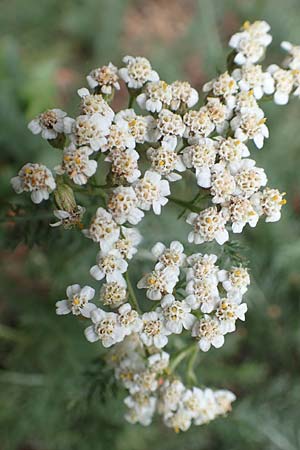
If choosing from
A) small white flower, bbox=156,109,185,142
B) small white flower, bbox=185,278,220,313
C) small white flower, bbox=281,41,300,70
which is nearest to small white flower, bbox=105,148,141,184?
small white flower, bbox=156,109,185,142

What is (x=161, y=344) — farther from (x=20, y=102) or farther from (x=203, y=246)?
(x=20, y=102)

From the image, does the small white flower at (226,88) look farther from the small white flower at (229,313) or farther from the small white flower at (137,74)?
the small white flower at (229,313)

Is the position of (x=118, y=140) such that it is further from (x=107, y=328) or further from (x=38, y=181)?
(x=107, y=328)

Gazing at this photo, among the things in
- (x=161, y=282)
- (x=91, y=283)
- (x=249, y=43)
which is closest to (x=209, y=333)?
(x=161, y=282)

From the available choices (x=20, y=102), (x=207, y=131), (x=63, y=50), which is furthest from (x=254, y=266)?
(x=63, y=50)

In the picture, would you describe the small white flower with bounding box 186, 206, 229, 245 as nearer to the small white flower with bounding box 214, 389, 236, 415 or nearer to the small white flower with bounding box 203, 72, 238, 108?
the small white flower with bounding box 203, 72, 238, 108

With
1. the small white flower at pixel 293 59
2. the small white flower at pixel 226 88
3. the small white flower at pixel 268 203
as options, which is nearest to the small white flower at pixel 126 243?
the small white flower at pixel 268 203
